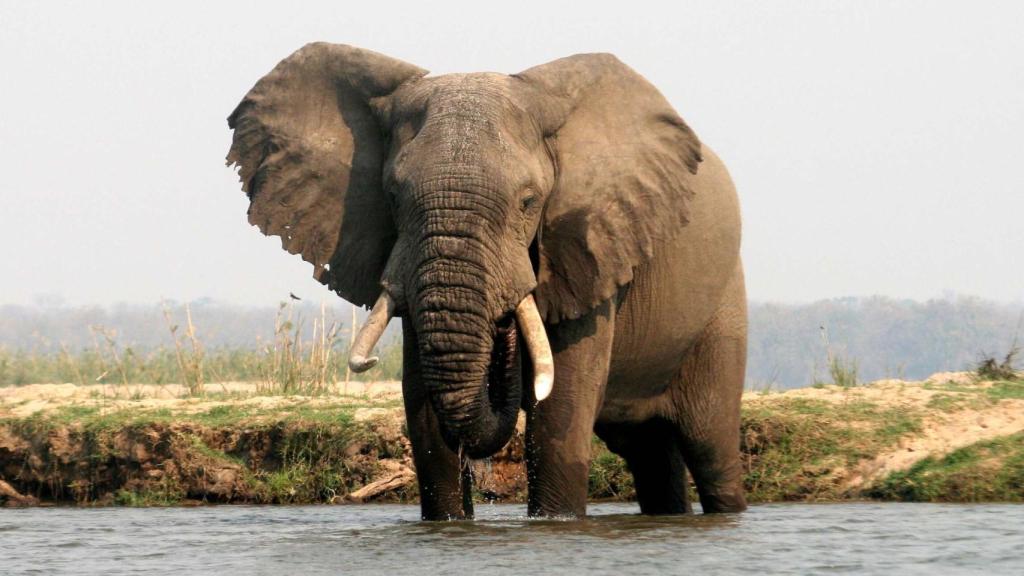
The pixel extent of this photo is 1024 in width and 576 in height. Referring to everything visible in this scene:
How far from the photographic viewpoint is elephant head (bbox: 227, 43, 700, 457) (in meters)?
8.40

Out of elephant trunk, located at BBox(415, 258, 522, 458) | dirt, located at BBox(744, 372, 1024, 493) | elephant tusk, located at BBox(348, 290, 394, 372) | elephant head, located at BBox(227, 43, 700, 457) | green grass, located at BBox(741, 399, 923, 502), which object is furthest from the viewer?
green grass, located at BBox(741, 399, 923, 502)

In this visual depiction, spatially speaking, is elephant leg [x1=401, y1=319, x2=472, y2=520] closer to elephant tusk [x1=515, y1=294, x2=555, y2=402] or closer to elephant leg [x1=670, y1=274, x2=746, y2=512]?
elephant tusk [x1=515, y1=294, x2=555, y2=402]

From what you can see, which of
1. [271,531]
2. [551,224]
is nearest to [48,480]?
[271,531]

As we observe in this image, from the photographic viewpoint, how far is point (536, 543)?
852 cm

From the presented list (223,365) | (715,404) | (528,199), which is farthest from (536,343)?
(223,365)

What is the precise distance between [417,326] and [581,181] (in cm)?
144

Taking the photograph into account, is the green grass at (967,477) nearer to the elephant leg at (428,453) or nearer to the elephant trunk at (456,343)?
the elephant leg at (428,453)

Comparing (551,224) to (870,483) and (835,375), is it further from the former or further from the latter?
(835,375)

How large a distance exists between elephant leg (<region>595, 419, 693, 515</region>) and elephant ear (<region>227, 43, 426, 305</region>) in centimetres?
251

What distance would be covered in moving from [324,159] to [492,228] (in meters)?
1.54

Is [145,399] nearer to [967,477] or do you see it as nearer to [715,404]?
[715,404]

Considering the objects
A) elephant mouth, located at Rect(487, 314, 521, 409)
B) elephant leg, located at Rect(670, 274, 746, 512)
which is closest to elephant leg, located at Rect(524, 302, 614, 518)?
elephant mouth, located at Rect(487, 314, 521, 409)

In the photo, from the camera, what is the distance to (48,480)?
42.2 feet

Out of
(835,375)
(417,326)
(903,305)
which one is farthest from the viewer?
(903,305)
